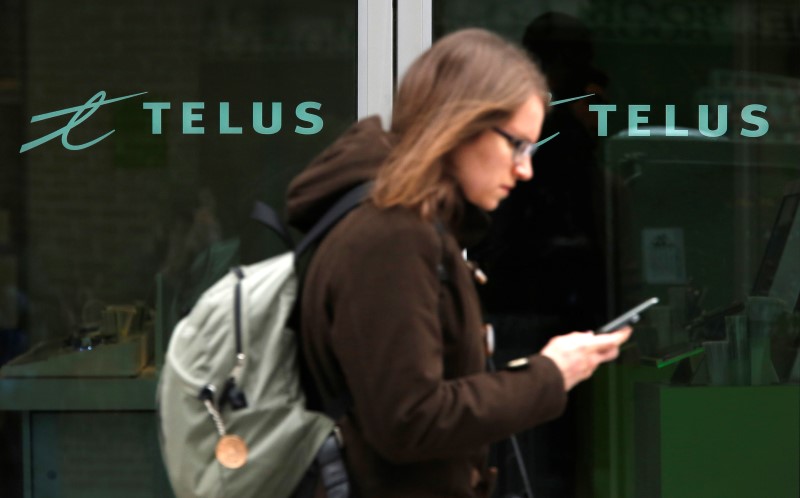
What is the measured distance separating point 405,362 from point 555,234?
2.44m

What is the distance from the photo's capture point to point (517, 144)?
2.35 meters

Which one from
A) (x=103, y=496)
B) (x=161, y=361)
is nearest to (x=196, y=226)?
(x=161, y=361)

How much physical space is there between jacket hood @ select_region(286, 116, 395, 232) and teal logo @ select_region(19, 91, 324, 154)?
1.99m

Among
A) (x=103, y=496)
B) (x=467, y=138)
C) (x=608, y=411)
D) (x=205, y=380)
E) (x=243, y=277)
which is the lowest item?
(x=103, y=496)

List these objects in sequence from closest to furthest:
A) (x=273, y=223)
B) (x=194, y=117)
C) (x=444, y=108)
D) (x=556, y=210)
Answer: (x=444, y=108) < (x=273, y=223) < (x=194, y=117) < (x=556, y=210)

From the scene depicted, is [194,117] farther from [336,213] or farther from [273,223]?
[336,213]

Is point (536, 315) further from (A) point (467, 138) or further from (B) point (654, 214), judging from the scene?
(A) point (467, 138)

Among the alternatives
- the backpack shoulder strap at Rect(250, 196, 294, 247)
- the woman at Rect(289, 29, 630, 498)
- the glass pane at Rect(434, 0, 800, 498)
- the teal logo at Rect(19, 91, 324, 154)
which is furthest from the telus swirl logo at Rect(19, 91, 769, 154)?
the woman at Rect(289, 29, 630, 498)

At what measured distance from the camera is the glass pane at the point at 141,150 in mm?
4418

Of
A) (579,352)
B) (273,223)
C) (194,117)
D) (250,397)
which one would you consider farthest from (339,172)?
(194,117)

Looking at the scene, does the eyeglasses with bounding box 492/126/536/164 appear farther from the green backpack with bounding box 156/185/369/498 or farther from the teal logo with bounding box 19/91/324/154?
the teal logo with bounding box 19/91/324/154

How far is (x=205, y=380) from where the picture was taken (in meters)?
2.34

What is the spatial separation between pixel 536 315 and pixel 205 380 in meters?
2.34

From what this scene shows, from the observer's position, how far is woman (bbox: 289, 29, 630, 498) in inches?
86.4
